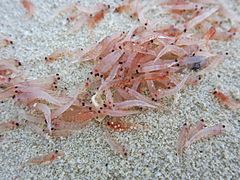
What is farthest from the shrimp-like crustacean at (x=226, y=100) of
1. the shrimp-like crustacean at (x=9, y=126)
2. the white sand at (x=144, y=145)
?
the shrimp-like crustacean at (x=9, y=126)

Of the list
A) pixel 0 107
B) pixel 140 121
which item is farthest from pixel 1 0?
pixel 140 121

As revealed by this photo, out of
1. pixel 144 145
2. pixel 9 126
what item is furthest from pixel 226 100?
pixel 9 126

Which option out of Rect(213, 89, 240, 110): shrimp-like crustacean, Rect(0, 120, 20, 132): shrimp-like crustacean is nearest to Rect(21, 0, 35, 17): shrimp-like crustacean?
Rect(0, 120, 20, 132): shrimp-like crustacean

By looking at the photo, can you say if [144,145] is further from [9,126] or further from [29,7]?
[29,7]

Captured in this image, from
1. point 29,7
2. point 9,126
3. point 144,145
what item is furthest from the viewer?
point 29,7

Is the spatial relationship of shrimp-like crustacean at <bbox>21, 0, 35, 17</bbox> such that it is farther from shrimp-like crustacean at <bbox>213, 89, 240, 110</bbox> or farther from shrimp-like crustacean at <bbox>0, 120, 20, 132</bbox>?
shrimp-like crustacean at <bbox>213, 89, 240, 110</bbox>

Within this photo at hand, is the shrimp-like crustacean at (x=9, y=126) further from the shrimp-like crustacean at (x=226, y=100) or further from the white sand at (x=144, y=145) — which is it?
the shrimp-like crustacean at (x=226, y=100)

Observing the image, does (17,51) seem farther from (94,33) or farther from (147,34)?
(147,34)
